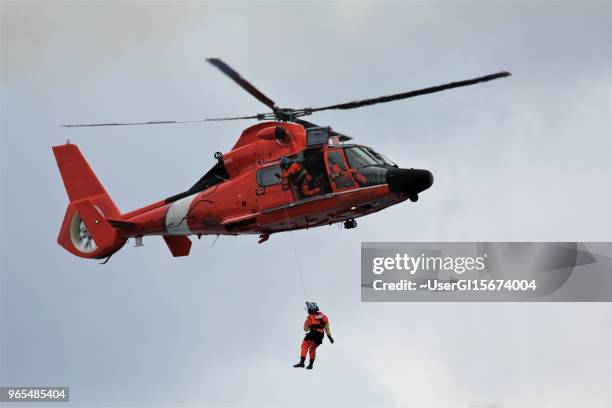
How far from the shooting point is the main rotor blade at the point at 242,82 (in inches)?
1106

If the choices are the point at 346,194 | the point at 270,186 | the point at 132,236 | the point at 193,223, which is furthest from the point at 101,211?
the point at 346,194

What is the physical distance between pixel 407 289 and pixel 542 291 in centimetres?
446

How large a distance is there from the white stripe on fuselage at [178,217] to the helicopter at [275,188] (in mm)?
26

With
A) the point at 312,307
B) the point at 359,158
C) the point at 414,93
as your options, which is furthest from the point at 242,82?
the point at 312,307

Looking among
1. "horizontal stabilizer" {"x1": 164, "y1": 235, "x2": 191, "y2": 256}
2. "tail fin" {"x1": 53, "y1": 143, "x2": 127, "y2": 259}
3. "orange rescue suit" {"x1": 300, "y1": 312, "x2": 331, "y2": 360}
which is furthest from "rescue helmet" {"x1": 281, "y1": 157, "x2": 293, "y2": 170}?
"tail fin" {"x1": 53, "y1": 143, "x2": 127, "y2": 259}

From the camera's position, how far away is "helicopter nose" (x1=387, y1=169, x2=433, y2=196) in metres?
28.1

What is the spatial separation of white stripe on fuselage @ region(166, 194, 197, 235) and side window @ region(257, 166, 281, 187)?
7.50ft

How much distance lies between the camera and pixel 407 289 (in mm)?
33594

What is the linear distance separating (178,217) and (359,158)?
17.8 ft

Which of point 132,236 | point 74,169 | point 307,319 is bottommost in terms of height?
point 307,319

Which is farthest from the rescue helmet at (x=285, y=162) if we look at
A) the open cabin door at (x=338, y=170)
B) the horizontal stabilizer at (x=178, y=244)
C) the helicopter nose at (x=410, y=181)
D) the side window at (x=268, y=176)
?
the horizontal stabilizer at (x=178, y=244)

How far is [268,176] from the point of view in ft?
98.0

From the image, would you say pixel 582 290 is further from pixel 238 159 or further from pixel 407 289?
pixel 238 159

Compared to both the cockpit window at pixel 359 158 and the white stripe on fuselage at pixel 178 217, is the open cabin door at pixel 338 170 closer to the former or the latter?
the cockpit window at pixel 359 158
